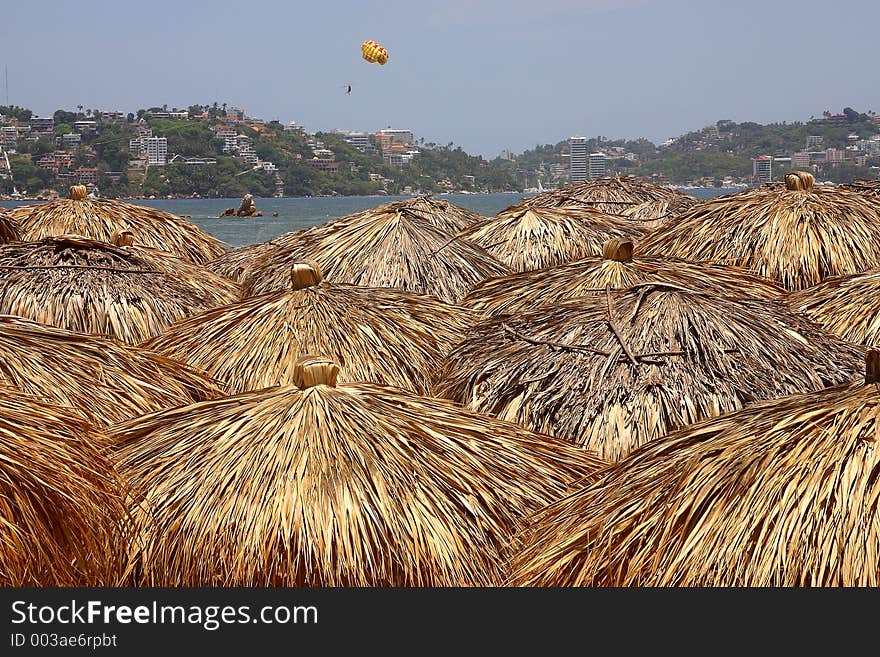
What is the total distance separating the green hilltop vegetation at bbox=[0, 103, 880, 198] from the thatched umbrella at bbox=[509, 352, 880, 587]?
8733cm

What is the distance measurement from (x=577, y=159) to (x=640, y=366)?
108511 millimetres

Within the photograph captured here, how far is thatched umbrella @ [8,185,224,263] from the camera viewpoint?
30.6 ft

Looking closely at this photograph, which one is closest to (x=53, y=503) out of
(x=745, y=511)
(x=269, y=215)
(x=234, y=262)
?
(x=745, y=511)

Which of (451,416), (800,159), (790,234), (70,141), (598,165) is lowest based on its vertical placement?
(451,416)

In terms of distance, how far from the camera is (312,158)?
13375 cm

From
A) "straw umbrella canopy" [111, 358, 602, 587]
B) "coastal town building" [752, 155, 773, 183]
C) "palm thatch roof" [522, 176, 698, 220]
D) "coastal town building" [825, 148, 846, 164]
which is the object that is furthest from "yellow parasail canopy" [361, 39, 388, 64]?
"coastal town building" [752, 155, 773, 183]

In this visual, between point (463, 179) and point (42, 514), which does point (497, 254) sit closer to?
point (42, 514)

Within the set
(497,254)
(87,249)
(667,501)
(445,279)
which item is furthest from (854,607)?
(497,254)

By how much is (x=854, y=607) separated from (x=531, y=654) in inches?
29.4

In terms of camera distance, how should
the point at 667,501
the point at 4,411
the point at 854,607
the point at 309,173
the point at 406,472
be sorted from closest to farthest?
the point at 854,607 → the point at 667,501 → the point at 4,411 → the point at 406,472 → the point at 309,173

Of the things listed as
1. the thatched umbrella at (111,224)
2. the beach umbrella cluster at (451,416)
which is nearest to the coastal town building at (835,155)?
the thatched umbrella at (111,224)

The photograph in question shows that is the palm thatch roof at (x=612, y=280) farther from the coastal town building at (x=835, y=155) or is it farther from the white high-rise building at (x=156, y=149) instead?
the white high-rise building at (x=156, y=149)

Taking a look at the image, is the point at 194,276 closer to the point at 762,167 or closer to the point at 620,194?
the point at 620,194

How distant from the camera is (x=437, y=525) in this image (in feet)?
10.9
